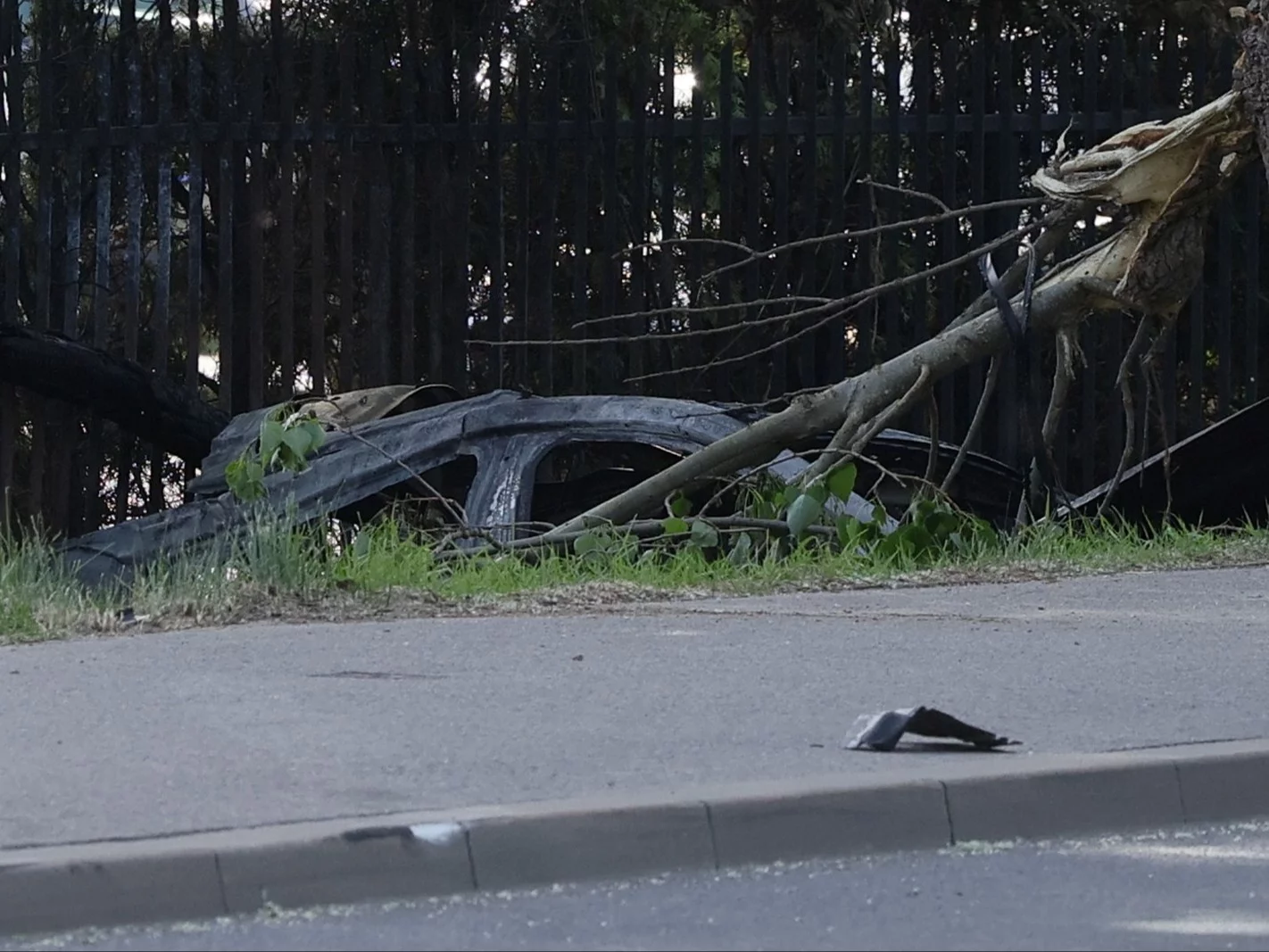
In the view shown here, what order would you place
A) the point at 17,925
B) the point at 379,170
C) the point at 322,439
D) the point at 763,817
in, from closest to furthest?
1. the point at 17,925
2. the point at 763,817
3. the point at 322,439
4. the point at 379,170

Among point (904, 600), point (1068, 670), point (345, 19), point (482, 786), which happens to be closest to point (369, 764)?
point (482, 786)

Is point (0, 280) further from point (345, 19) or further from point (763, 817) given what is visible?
point (763, 817)

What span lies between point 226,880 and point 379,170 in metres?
7.62

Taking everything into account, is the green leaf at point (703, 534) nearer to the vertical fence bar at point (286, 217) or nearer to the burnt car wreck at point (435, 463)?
the burnt car wreck at point (435, 463)

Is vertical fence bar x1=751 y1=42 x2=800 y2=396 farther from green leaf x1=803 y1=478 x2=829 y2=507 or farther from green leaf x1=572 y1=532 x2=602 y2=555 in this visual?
green leaf x1=572 y1=532 x2=602 y2=555

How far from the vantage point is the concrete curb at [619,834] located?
13.5 feet

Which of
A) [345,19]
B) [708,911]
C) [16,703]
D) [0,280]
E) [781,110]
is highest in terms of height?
[345,19]

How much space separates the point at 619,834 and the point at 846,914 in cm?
60

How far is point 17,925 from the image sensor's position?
13.2 ft

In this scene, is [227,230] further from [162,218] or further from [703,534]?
[703,534]

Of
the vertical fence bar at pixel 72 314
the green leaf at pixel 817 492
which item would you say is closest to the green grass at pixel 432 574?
the green leaf at pixel 817 492

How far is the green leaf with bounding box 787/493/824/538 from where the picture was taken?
883cm

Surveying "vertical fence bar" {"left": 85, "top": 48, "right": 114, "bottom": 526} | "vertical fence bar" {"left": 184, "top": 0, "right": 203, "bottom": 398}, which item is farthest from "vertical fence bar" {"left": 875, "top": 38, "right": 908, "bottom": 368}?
"vertical fence bar" {"left": 85, "top": 48, "right": 114, "bottom": 526}

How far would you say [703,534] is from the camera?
889 centimetres
